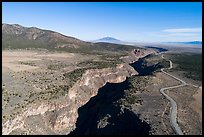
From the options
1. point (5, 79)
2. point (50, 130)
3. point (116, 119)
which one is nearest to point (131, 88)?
point (116, 119)

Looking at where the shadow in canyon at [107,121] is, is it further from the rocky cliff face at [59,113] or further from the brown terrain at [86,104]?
the rocky cliff face at [59,113]

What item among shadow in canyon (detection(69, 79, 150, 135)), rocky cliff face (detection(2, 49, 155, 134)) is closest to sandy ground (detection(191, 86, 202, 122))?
shadow in canyon (detection(69, 79, 150, 135))

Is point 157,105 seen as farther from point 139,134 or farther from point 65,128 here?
point 65,128

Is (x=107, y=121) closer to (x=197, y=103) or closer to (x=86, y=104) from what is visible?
(x=86, y=104)

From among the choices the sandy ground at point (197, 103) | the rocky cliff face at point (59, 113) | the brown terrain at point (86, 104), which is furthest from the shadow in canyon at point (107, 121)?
the sandy ground at point (197, 103)

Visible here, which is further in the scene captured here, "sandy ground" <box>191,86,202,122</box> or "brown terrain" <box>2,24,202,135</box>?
"sandy ground" <box>191,86,202,122</box>

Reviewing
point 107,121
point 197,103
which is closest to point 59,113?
point 107,121

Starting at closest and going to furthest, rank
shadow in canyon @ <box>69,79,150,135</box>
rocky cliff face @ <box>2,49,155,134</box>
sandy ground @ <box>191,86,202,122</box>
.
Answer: rocky cliff face @ <box>2,49,155,134</box> < shadow in canyon @ <box>69,79,150,135</box> < sandy ground @ <box>191,86,202,122</box>

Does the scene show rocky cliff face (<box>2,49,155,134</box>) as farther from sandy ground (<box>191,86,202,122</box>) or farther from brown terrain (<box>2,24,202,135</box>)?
sandy ground (<box>191,86,202,122</box>)

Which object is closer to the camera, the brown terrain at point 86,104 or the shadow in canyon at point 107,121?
the brown terrain at point 86,104
